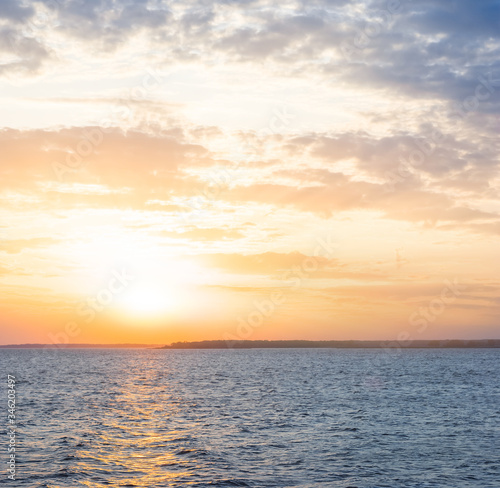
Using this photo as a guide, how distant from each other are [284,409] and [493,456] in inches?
1076

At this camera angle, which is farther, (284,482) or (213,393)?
(213,393)

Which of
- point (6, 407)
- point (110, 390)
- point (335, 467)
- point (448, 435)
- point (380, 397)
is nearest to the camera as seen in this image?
point (335, 467)

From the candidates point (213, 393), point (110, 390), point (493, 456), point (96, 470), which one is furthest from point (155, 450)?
point (110, 390)

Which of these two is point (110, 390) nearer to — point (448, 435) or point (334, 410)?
point (334, 410)

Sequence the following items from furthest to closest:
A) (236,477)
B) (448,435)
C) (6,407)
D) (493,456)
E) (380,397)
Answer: (380,397) < (6,407) < (448,435) < (493,456) < (236,477)

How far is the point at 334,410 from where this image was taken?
6209 cm

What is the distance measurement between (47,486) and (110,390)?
59.1m

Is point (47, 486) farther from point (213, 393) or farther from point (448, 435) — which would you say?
point (213, 393)

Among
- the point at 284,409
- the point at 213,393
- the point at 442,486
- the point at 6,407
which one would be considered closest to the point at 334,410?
the point at 284,409

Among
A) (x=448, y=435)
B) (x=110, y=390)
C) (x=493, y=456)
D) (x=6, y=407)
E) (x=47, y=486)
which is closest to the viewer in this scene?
(x=47, y=486)

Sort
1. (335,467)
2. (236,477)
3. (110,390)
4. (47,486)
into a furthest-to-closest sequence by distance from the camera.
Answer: (110,390), (335,467), (236,477), (47,486)

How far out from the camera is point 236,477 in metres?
33.3

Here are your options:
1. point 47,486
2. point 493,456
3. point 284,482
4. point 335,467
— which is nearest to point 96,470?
point 47,486

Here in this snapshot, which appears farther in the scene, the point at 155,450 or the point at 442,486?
the point at 155,450
